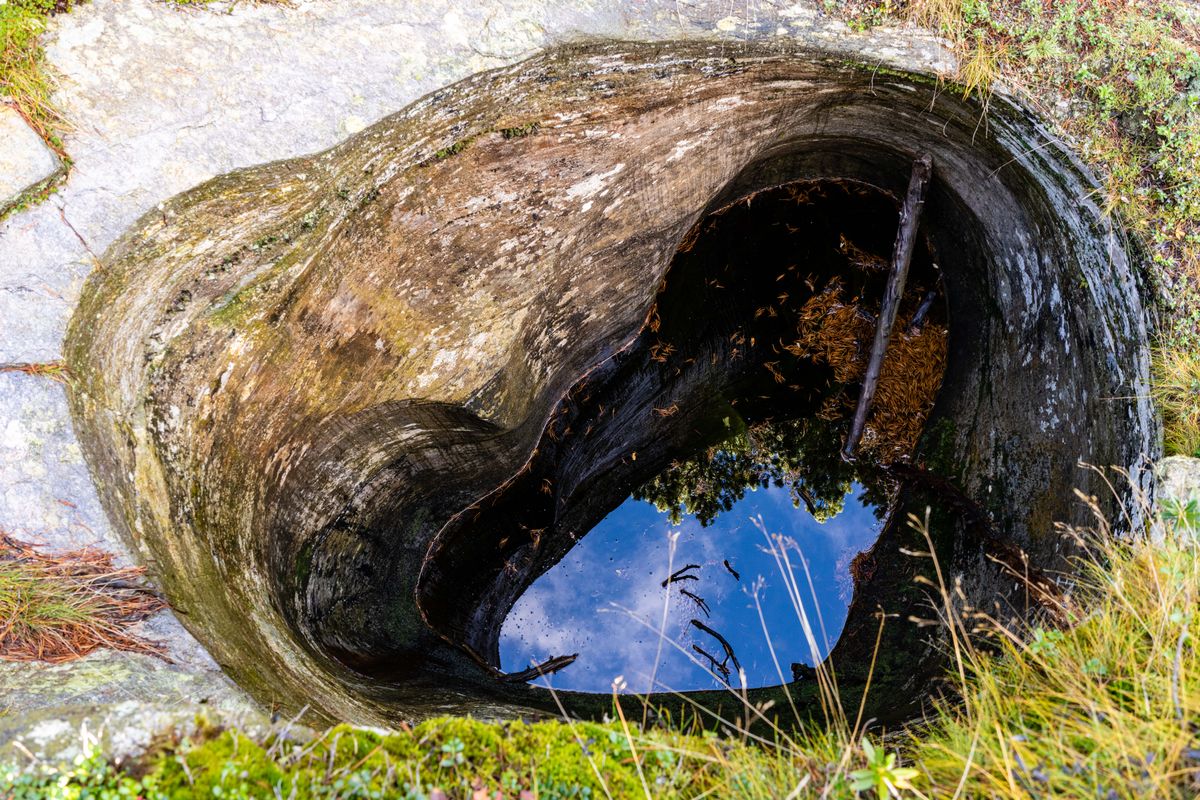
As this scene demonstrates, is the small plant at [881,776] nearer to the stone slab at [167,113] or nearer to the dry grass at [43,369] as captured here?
the stone slab at [167,113]

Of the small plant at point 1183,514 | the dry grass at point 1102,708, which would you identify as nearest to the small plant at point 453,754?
the dry grass at point 1102,708

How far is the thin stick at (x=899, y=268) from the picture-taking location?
13.8 feet

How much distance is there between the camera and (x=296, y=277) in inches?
119

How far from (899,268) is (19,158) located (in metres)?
4.52

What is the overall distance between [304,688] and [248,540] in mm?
1003

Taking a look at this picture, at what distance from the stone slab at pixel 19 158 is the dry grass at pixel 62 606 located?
48.5 inches

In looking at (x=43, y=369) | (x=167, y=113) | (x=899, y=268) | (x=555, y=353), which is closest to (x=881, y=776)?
(x=43, y=369)

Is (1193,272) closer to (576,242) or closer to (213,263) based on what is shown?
(576,242)

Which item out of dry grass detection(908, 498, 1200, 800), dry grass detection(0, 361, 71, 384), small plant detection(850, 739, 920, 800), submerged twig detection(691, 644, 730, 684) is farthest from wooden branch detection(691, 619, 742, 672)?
dry grass detection(0, 361, 71, 384)

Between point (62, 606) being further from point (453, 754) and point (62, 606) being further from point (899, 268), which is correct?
point (899, 268)

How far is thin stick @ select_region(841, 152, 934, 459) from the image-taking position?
4207mm

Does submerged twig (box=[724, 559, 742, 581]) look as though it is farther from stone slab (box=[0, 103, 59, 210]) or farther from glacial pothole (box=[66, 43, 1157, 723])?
stone slab (box=[0, 103, 59, 210])

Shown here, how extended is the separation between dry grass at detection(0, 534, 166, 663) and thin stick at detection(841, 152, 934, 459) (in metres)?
4.23

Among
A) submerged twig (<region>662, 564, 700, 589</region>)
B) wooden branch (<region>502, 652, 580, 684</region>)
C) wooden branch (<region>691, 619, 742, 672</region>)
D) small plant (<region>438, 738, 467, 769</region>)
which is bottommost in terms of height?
wooden branch (<region>502, 652, 580, 684</region>)
